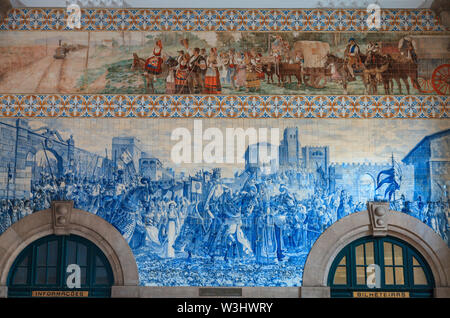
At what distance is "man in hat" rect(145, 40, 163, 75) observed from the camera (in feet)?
38.5

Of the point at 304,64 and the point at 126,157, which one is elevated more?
the point at 304,64

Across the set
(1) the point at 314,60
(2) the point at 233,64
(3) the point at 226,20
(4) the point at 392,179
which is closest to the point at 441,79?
(4) the point at 392,179

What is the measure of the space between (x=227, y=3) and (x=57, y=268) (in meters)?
5.93

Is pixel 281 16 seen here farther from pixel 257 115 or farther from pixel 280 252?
pixel 280 252

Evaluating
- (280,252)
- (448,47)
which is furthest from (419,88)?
(280,252)

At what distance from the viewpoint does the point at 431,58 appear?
11.8 metres

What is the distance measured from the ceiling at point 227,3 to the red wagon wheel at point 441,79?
1.26 m

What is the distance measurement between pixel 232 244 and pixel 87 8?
537cm

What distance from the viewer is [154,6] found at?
11930mm

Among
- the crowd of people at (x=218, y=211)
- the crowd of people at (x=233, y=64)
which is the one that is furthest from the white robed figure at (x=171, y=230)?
the crowd of people at (x=233, y=64)

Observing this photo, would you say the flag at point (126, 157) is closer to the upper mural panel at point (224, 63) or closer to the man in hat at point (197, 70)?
the upper mural panel at point (224, 63)

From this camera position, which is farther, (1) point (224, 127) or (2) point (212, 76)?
(2) point (212, 76)

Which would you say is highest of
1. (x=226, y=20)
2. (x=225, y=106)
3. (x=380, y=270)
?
(x=226, y=20)

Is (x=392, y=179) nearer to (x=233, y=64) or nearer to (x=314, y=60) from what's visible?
(x=314, y=60)
